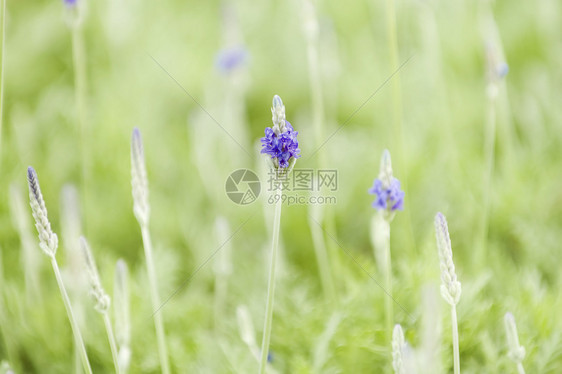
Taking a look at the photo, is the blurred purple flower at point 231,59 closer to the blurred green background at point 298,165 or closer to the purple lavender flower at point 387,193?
the blurred green background at point 298,165

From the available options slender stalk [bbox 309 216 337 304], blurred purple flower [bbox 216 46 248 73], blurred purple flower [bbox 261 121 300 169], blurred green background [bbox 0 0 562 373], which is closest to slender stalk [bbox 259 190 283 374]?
blurred purple flower [bbox 261 121 300 169]

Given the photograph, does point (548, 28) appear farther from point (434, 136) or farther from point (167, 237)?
point (167, 237)

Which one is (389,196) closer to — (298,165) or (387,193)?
Result: (387,193)

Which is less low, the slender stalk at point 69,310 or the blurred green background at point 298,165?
the blurred green background at point 298,165

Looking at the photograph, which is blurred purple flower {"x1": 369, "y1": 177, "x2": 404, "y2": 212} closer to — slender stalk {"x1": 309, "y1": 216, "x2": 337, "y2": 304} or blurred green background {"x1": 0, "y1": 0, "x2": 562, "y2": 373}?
blurred green background {"x1": 0, "y1": 0, "x2": 562, "y2": 373}

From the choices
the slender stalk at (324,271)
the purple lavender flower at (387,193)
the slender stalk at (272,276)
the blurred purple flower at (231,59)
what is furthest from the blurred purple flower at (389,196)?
the blurred purple flower at (231,59)

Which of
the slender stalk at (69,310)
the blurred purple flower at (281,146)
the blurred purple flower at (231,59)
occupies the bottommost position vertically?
the slender stalk at (69,310)

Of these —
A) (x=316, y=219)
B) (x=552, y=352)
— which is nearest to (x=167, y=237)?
(x=316, y=219)
